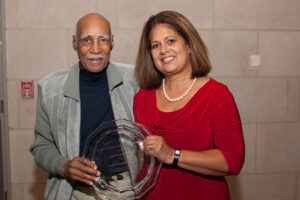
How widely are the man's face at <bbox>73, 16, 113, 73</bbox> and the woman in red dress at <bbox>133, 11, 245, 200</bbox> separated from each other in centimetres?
17

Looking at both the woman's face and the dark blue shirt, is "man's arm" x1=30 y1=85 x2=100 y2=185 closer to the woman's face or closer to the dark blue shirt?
the dark blue shirt

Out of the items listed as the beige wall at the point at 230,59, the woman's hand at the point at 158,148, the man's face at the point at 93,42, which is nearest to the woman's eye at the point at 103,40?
the man's face at the point at 93,42

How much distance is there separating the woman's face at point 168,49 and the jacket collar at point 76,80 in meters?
0.22

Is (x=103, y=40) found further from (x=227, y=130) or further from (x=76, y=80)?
(x=227, y=130)

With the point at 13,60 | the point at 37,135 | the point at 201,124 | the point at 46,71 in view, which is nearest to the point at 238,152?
the point at 201,124

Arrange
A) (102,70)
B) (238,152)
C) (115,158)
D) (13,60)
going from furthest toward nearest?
1. (13,60)
2. (102,70)
3. (115,158)
4. (238,152)

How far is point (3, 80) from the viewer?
6.41 ft

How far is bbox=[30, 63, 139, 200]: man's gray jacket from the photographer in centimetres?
126

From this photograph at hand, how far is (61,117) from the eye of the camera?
1.28 metres

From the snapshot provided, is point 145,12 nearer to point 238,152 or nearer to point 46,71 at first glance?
point 46,71

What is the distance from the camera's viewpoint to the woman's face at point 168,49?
1.17 m

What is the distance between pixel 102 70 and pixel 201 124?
502mm

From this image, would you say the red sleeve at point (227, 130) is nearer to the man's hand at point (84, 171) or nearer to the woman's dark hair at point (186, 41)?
the woman's dark hair at point (186, 41)

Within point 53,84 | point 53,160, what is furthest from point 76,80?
point 53,160
